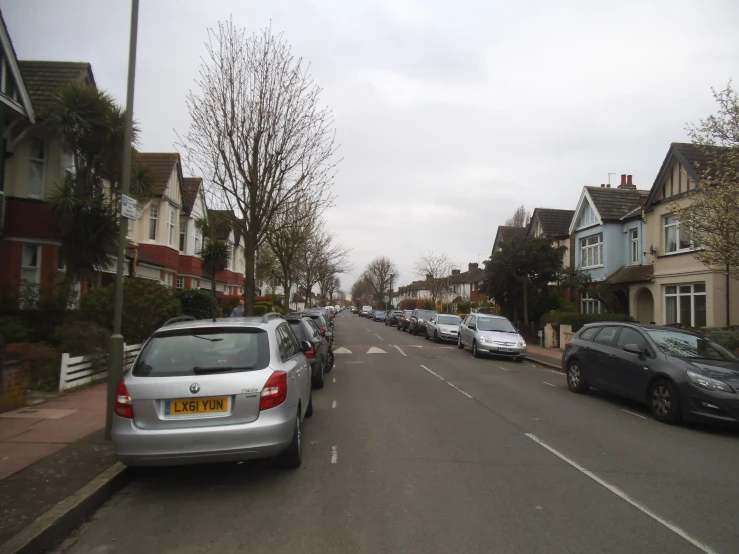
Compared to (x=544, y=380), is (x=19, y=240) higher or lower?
higher

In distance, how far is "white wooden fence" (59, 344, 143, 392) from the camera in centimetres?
970

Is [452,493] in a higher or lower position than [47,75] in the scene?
A: lower

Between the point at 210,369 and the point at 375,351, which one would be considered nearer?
the point at 210,369

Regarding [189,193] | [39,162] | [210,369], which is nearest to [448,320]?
[189,193]

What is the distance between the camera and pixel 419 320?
33.0m

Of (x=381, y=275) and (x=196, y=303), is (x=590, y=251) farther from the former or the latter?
(x=381, y=275)

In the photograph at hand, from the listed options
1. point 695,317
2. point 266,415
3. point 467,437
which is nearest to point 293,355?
point 266,415

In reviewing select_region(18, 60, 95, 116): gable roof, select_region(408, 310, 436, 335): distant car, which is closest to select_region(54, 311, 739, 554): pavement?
select_region(18, 60, 95, 116): gable roof

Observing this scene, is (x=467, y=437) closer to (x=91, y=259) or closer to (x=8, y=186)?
(x=91, y=259)

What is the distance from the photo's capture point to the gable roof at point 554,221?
107ft

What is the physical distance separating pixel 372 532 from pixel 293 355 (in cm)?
303

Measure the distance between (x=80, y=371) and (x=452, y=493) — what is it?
8289 millimetres

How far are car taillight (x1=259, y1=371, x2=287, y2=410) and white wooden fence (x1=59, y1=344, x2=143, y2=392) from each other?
20.6 ft

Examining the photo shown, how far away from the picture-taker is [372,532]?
423 cm
